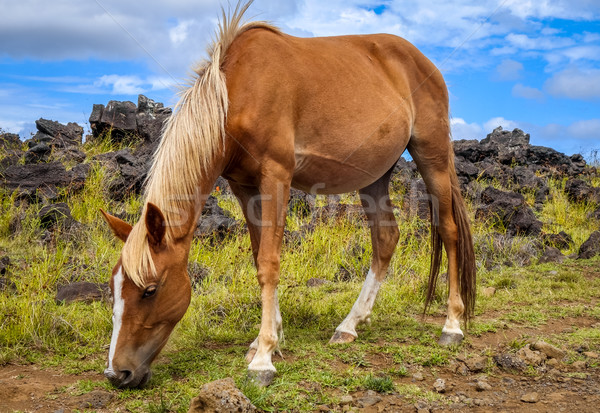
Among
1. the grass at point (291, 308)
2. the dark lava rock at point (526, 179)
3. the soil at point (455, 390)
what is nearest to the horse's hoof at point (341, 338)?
the grass at point (291, 308)

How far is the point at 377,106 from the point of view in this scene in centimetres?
462

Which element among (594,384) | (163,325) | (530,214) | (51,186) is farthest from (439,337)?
(51,186)

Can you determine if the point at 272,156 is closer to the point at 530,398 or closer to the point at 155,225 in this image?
the point at 155,225

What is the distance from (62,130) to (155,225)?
1059 cm

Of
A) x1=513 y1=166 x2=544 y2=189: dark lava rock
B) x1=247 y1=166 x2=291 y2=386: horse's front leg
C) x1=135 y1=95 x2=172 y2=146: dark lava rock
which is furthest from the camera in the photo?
x1=513 y1=166 x2=544 y2=189: dark lava rock

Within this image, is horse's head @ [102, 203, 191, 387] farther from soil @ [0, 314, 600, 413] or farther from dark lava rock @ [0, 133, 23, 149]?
dark lava rock @ [0, 133, 23, 149]

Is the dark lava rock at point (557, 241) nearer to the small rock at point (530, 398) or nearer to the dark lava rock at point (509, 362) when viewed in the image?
→ the dark lava rock at point (509, 362)

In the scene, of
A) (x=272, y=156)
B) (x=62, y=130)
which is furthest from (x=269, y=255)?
(x=62, y=130)

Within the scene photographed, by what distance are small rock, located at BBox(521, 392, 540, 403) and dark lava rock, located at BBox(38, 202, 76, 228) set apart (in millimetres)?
6226

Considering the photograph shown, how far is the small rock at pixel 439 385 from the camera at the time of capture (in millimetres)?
3713

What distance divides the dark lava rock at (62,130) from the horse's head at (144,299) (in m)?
9.76

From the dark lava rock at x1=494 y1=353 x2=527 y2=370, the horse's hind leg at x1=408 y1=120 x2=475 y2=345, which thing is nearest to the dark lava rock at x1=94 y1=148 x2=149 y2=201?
the horse's hind leg at x1=408 y1=120 x2=475 y2=345

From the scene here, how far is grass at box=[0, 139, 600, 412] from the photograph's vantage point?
381 cm

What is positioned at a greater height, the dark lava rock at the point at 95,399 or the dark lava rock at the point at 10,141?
the dark lava rock at the point at 10,141
